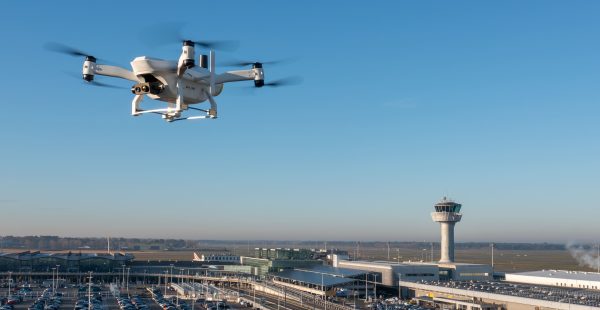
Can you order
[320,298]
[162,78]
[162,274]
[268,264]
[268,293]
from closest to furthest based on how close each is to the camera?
[162,78], [320,298], [268,293], [268,264], [162,274]

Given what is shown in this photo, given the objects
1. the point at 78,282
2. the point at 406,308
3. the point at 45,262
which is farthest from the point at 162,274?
the point at 406,308

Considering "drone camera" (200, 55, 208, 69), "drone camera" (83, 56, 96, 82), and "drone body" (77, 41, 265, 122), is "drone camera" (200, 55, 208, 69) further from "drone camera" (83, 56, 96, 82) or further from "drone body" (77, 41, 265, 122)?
"drone camera" (83, 56, 96, 82)

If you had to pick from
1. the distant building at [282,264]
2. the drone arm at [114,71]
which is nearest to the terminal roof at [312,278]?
the distant building at [282,264]

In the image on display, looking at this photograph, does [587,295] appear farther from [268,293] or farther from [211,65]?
[211,65]

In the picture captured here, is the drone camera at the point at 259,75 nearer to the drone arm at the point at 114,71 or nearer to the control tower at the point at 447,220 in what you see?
the drone arm at the point at 114,71

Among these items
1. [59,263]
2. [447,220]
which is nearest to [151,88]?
[447,220]
